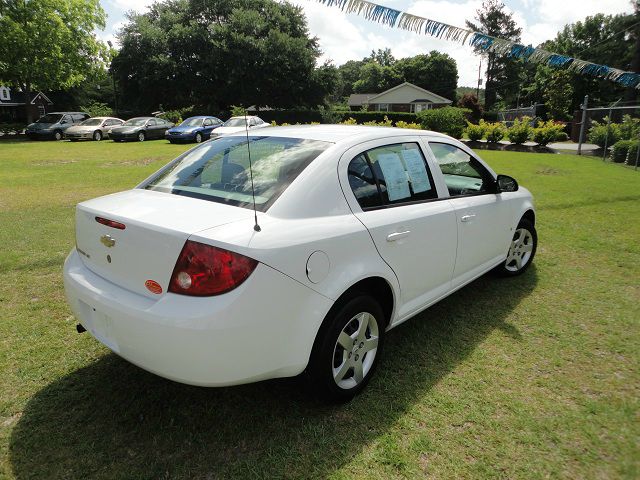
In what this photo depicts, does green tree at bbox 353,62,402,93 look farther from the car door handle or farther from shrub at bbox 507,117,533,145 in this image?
the car door handle

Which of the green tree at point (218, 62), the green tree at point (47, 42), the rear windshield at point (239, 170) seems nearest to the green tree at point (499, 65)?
the green tree at point (218, 62)

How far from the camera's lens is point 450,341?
351 cm

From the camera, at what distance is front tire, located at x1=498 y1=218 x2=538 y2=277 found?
467 cm

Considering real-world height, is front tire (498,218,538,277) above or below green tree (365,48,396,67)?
below

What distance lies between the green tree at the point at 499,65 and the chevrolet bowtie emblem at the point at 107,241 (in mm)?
70636

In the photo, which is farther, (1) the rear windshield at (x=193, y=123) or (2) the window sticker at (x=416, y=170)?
(1) the rear windshield at (x=193, y=123)

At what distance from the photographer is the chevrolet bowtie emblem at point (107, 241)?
97.2 inches

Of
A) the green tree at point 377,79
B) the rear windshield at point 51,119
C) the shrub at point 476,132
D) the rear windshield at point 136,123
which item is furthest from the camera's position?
the green tree at point 377,79

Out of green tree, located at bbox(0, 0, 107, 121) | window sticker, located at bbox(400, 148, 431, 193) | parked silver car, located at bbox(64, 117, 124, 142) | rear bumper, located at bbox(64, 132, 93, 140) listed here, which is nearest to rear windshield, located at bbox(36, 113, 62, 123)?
parked silver car, located at bbox(64, 117, 124, 142)

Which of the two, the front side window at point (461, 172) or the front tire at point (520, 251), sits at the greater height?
the front side window at point (461, 172)

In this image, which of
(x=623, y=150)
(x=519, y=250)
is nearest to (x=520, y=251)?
(x=519, y=250)

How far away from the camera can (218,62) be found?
43.1m

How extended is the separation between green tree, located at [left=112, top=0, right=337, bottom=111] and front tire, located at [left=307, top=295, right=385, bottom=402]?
138 feet

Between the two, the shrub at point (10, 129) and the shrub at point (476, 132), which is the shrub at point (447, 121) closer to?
the shrub at point (476, 132)
